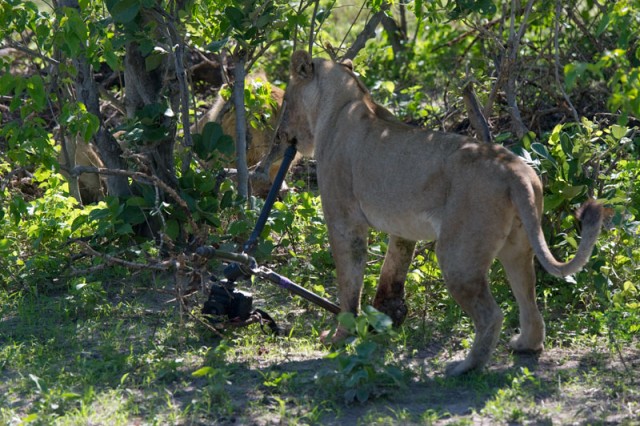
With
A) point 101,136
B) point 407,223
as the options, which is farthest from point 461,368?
point 101,136

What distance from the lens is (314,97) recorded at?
6074mm

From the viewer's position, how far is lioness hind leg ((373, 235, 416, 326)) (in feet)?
19.1

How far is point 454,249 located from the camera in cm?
490

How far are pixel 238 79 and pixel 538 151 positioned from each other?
2.02 meters

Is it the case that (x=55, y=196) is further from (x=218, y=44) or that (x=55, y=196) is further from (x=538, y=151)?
(x=538, y=151)

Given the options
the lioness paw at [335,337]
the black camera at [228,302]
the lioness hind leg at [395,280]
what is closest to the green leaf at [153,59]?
the black camera at [228,302]

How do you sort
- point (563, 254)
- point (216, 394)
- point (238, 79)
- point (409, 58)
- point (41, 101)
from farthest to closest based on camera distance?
1. point (409, 58)
2. point (238, 79)
3. point (563, 254)
4. point (41, 101)
5. point (216, 394)

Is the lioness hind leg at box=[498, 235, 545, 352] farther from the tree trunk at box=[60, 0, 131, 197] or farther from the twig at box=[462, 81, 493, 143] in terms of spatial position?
the tree trunk at box=[60, 0, 131, 197]

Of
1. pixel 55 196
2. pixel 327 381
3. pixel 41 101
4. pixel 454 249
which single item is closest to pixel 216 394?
pixel 327 381

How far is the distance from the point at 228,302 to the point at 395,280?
98 centimetres

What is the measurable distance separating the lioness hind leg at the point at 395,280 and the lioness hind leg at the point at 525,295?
700 millimetres

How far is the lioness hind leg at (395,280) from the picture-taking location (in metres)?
5.83

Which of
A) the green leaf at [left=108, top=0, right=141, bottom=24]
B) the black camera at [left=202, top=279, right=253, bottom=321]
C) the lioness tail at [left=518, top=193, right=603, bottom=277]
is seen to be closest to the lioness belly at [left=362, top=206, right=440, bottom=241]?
the lioness tail at [left=518, top=193, right=603, bottom=277]

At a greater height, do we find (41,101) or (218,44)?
(218,44)
